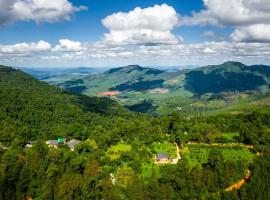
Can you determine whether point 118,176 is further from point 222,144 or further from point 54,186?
point 222,144

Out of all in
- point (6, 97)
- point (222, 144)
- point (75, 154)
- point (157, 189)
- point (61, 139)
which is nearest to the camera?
point (157, 189)

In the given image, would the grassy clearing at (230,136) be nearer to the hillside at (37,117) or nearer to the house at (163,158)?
the house at (163,158)

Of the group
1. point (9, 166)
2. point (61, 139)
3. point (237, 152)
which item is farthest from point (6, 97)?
point (237, 152)

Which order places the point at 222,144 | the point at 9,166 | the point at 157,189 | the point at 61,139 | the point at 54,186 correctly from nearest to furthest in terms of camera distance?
the point at 157,189, the point at 54,186, the point at 9,166, the point at 222,144, the point at 61,139

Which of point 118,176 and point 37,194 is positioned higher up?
point 118,176

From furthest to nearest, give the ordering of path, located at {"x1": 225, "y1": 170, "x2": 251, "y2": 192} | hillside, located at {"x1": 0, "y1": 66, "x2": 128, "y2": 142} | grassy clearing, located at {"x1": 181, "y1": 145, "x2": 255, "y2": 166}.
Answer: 1. hillside, located at {"x1": 0, "y1": 66, "x2": 128, "y2": 142}
2. grassy clearing, located at {"x1": 181, "y1": 145, "x2": 255, "y2": 166}
3. path, located at {"x1": 225, "y1": 170, "x2": 251, "y2": 192}

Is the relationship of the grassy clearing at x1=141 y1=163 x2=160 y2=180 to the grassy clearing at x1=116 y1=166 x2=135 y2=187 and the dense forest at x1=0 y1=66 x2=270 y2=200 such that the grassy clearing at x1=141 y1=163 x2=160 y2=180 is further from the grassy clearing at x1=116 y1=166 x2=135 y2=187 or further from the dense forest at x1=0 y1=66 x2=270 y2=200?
the grassy clearing at x1=116 y1=166 x2=135 y2=187

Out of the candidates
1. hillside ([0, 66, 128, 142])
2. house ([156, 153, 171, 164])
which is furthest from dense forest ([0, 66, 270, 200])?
house ([156, 153, 171, 164])
